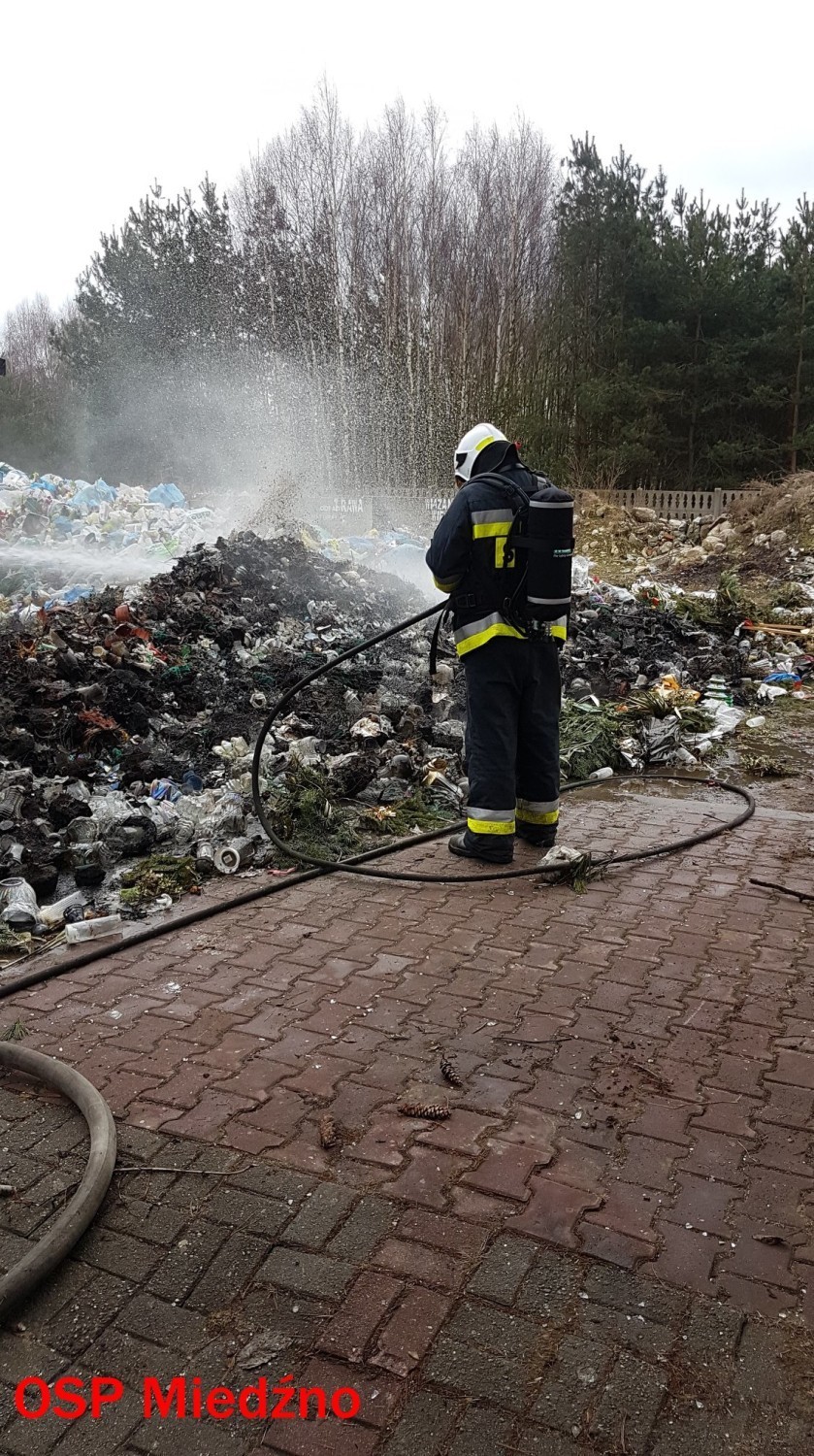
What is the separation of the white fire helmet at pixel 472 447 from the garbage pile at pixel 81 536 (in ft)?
18.4

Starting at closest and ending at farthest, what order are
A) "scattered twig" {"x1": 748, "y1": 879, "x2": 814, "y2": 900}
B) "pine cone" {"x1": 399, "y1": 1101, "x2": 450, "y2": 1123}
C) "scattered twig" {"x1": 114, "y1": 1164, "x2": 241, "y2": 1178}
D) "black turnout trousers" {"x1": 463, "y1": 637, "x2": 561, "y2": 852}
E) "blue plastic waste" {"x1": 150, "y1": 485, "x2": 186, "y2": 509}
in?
"scattered twig" {"x1": 114, "y1": 1164, "x2": 241, "y2": 1178}
"pine cone" {"x1": 399, "y1": 1101, "x2": 450, "y2": 1123}
"scattered twig" {"x1": 748, "y1": 879, "x2": 814, "y2": 900}
"black turnout trousers" {"x1": 463, "y1": 637, "x2": 561, "y2": 852}
"blue plastic waste" {"x1": 150, "y1": 485, "x2": 186, "y2": 509}

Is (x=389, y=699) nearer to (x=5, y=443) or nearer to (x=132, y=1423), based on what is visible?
(x=132, y=1423)

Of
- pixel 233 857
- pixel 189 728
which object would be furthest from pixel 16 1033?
pixel 189 728

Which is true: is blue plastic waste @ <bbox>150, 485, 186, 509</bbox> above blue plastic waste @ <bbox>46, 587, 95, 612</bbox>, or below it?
above

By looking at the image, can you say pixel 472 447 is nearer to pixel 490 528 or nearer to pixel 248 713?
pixel 490 528

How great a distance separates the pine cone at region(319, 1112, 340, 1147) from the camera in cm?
273

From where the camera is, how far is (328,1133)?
9.04ft

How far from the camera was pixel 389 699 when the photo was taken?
755 centimetres

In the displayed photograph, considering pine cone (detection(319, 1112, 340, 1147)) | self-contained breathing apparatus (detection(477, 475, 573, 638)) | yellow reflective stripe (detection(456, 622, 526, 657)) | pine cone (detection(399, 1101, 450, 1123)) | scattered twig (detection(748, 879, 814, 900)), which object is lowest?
scattered twig (detection(748, 879, 814, 900))

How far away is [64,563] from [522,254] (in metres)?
20.2

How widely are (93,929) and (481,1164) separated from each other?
229 cm

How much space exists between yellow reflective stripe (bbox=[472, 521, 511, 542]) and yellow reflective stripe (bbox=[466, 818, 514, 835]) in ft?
4.71

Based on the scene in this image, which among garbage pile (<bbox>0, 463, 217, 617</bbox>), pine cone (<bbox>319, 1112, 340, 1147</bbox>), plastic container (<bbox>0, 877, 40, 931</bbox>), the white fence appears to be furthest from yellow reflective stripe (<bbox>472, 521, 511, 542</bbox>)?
the white fence

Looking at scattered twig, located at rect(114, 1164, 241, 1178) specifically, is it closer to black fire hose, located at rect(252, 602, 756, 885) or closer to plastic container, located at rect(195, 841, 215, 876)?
black fire hose, located at rect(252, 602, 756, 885)
